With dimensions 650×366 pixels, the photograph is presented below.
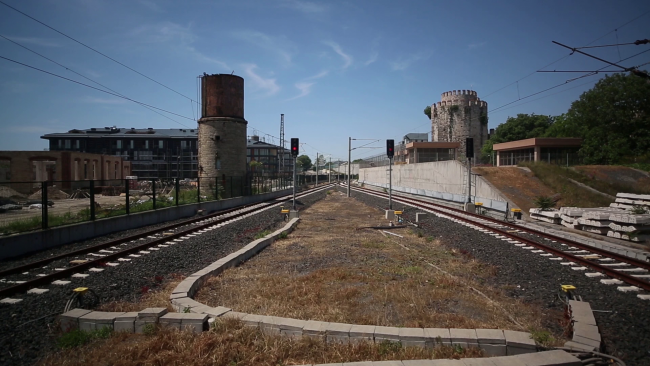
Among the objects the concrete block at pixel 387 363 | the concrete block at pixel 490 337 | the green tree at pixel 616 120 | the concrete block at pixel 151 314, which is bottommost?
the concrete block at pixel 387 363

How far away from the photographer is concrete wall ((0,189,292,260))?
36.8 feet

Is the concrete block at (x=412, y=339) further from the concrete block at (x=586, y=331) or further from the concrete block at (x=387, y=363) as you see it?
the concrete block at (x=586, y=331)

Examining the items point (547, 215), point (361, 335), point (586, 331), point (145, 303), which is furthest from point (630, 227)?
point (145, 303)

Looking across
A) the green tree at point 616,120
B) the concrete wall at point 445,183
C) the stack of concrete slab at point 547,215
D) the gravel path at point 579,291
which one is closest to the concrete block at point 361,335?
the gravel path at point 579,291

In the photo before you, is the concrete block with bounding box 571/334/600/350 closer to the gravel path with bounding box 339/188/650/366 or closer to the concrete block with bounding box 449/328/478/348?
the gravel path with bounding box 339/188/650/366

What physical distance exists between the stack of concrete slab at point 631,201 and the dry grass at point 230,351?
54.2 feet

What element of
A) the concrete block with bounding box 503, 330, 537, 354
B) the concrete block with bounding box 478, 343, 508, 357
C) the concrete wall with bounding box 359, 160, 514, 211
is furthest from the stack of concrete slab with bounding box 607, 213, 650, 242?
the concrete block with bounding box 478, 343, 508, 357

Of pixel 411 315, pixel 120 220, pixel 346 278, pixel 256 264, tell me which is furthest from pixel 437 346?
pixel 120 220

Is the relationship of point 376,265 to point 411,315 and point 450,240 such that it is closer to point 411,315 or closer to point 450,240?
point 411,315

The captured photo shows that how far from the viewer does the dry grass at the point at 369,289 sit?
19.9 ft

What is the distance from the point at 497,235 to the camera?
1491 cm

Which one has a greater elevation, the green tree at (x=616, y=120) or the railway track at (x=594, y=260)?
the green tree at (x=616, y=120)

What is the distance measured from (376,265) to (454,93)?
79719 millimetres

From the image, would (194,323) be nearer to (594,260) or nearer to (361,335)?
(361,335)
